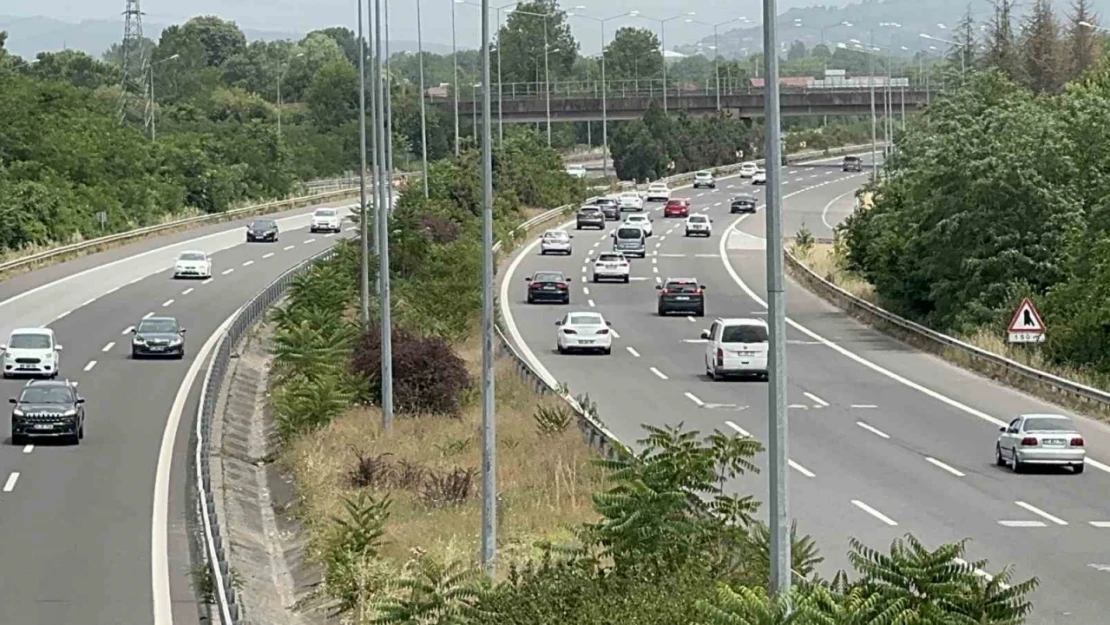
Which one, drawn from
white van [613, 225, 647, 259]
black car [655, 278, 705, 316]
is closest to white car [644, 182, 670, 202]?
white van [613, 225, 647, 259]

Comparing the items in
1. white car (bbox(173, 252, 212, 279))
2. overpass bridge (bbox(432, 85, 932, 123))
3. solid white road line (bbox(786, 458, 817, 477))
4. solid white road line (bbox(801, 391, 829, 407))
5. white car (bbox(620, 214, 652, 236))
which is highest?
overpass bridge (bbox(432, 85, 932, 123))

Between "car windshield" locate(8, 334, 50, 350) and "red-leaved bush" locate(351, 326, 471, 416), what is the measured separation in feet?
34.7

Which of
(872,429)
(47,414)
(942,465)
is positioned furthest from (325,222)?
(942,465)

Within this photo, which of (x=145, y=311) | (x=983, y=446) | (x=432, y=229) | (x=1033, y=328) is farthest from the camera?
(x=432, y=229)

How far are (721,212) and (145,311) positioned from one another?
181ft

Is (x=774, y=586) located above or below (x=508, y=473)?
above

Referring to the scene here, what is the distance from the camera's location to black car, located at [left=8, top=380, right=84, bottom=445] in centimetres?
3834

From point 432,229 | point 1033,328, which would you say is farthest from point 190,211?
point 1033,328

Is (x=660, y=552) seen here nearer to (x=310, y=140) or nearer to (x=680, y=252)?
(x=680, y=252)

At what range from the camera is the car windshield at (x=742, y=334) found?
4788cm

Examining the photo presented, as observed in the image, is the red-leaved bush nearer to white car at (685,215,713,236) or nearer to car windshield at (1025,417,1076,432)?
car windshield at (1025,417,1076,432)

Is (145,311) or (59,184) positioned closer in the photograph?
(145,311)

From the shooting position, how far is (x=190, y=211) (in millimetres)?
111250

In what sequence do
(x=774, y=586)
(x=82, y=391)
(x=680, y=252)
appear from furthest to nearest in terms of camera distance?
(x=680, y=252)
(x=82, y=391)
(x=774, y=586)
